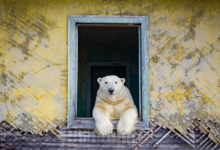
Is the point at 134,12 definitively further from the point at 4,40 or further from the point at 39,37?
the point at 4,40

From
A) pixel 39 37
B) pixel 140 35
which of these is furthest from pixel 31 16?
pixel 140 35

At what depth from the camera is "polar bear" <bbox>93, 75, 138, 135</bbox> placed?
8.36 feet

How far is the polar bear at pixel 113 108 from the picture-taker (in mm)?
2547

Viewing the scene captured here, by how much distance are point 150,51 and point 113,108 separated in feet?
3.12

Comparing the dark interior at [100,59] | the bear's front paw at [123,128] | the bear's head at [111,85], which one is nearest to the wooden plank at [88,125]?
the bear's front paw at [123,128]

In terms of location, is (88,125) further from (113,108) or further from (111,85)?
(111,85)

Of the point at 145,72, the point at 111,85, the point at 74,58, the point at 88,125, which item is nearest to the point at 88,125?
the point at 88,125

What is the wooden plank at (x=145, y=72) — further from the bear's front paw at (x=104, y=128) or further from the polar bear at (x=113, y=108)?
the bear's front paw at (x=104, y=128)

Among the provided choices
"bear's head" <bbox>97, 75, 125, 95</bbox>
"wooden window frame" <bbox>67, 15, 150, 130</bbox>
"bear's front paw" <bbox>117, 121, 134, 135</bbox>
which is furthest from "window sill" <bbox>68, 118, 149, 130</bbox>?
"bear's head" <bbox>97, 75, 125, 95</bbox>

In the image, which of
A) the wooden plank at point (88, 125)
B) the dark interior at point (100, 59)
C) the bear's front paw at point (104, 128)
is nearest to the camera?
the bear's front paw at point (104, 128)

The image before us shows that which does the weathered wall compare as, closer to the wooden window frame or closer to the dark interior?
the wooden window frame

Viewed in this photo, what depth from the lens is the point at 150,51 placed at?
283cm

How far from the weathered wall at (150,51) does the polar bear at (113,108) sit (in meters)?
0.37

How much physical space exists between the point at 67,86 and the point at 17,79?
0.67m
